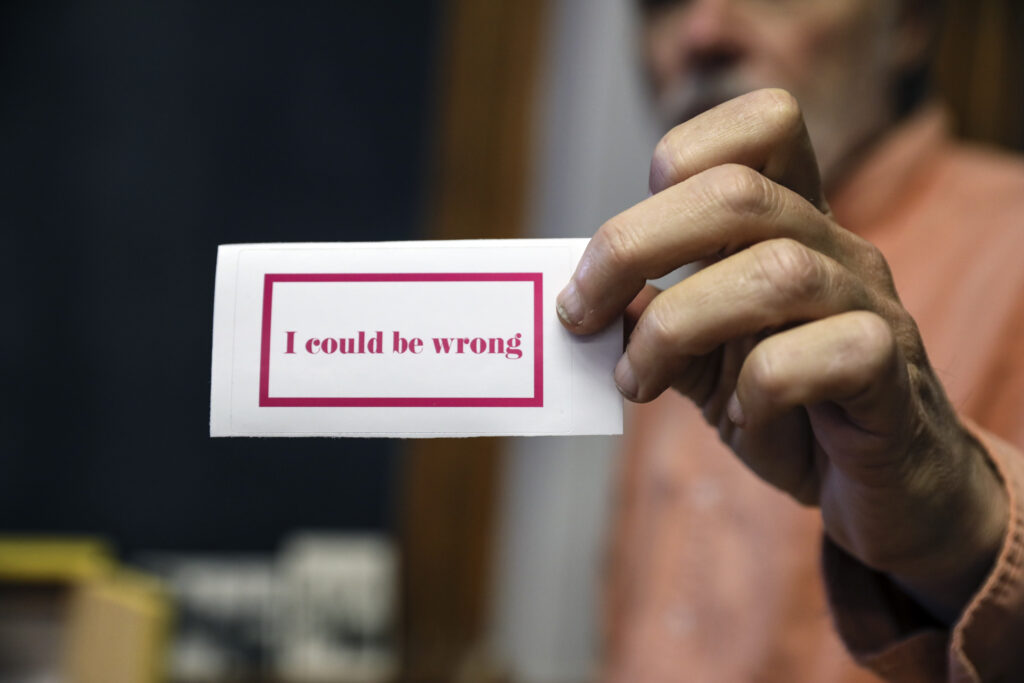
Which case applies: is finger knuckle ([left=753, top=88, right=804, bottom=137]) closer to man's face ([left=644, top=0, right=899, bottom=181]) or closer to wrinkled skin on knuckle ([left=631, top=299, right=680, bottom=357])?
wrinkled skin on knuckle ([left=631, top=299, right=680, bottom=357])

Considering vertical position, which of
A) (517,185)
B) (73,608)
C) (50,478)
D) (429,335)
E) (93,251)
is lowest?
(73,608)

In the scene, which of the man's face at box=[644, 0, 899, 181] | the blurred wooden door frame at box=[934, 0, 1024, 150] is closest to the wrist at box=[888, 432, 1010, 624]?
the man's face at box=[644, 0, 899, 181]

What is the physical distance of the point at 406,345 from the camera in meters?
0.38

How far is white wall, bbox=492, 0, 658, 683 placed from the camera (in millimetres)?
1097

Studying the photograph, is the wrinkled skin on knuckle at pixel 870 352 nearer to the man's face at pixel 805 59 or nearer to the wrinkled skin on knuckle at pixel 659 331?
the wrinkled skin on knuckle at pixel 659 331

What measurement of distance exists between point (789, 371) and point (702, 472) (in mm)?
497

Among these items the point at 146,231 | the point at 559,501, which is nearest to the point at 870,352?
the point at 559,501

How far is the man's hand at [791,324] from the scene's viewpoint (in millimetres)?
343

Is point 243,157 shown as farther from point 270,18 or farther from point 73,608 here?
point 73,608

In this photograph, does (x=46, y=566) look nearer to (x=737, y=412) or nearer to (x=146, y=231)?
(x=146, y=231)

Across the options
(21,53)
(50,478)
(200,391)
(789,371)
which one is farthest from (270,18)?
(789,371)

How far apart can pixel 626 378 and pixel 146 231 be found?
101 centimetres

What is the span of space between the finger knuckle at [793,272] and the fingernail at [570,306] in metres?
0.09

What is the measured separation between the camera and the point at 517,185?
117 cm
